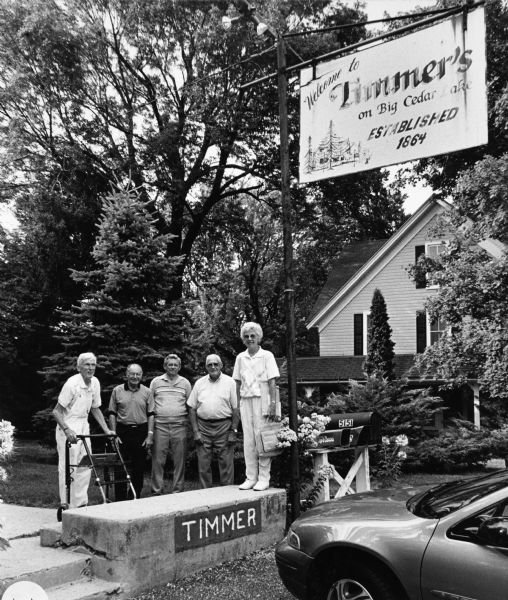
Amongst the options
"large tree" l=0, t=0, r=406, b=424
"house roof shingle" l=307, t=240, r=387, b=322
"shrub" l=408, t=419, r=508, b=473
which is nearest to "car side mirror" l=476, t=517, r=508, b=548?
"shrub" l=408, t=419, r=508, b=473

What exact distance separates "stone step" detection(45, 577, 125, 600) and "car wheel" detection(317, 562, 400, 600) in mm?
1824

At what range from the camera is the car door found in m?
3.51

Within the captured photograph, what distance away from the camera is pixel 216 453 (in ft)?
27.8

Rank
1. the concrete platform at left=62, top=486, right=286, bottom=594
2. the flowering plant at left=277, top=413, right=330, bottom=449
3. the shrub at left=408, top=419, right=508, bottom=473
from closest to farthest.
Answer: the concrete platform at left=62, top=486, right=286, bottom=594
the flowering plant at left=277, top=413, right=330, bottom=449
the shrub at left=408, top=419, right=508, bottom=473

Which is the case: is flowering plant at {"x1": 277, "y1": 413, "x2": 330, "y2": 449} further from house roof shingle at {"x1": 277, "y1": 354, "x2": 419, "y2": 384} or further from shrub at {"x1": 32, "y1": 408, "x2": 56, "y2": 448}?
house roof shingle at {"x1": 277, "y1": 354, "x2": 419, "y2": 384}

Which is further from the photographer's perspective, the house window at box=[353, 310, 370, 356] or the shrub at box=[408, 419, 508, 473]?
the house window at box=[353, 310, 370, 356]

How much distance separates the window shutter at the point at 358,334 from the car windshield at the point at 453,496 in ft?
75.4

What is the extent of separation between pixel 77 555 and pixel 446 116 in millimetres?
4832

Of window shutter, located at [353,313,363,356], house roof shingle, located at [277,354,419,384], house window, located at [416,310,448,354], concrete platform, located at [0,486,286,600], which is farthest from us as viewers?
window shutter, located at [353,313,363,356]

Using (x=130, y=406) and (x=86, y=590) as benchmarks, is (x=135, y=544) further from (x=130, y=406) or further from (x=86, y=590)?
(x=130, y=406)

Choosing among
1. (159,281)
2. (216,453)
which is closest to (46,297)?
(159,281)

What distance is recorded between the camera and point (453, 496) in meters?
4.22

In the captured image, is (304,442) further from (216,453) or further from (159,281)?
(159,281)

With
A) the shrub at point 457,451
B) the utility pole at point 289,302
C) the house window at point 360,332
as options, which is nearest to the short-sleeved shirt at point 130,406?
the utility pole at point 289,302
